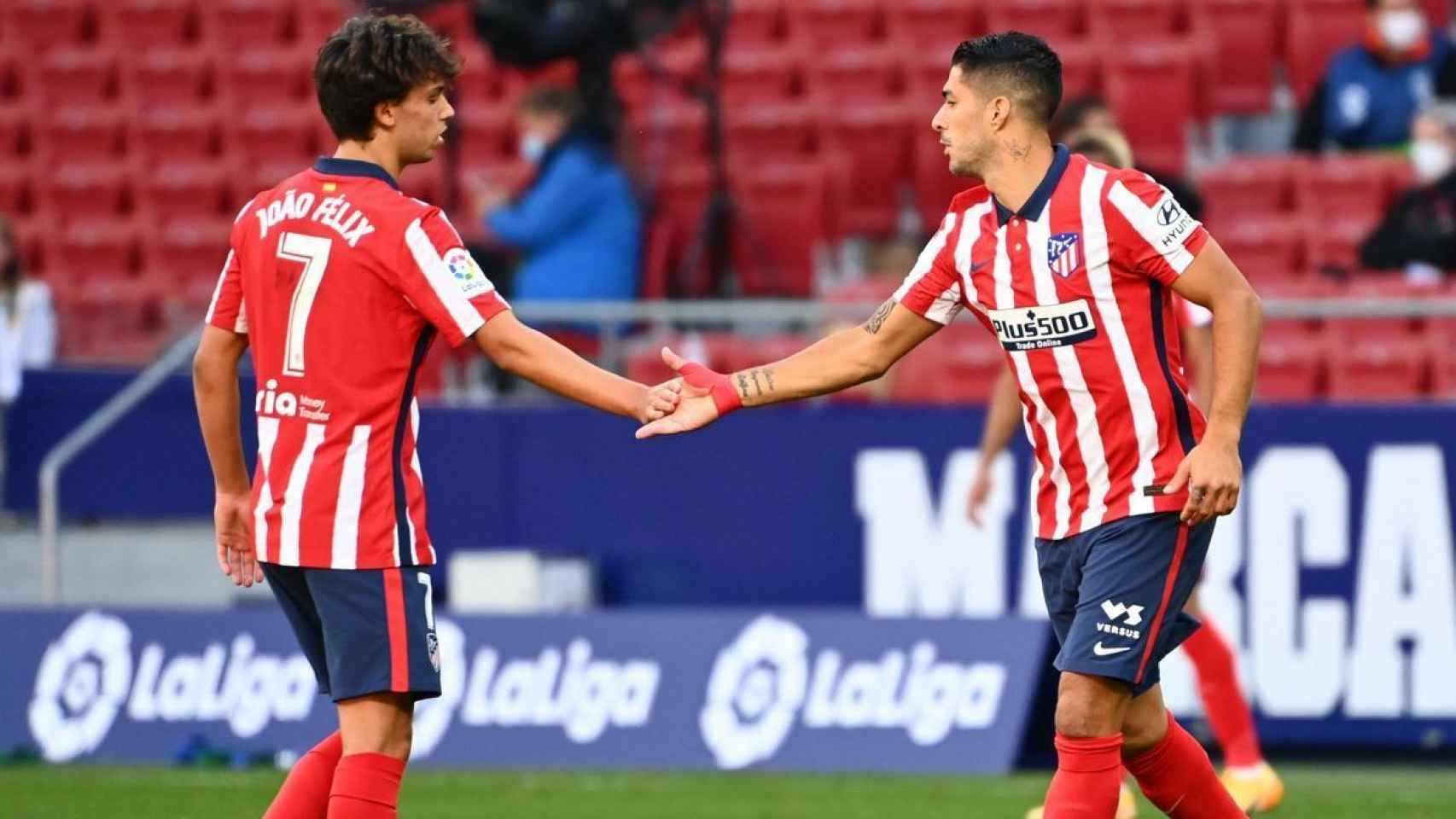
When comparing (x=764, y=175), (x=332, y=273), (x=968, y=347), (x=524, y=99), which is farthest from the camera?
(x=764, y=175)

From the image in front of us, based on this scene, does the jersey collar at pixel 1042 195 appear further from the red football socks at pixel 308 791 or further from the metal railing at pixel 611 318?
the metal railing at pixel 611 318

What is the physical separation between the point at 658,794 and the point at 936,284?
3.32m

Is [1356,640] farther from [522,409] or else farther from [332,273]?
[332,273]

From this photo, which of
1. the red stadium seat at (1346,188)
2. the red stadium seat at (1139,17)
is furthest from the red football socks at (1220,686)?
the red stadium seat at (1139,17)

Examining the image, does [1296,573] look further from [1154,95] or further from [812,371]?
[812,371]

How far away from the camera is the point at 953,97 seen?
582 cm

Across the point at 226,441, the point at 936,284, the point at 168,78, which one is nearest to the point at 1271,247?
the point at 936,284

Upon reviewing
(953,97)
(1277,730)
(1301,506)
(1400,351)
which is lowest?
(1277,730)

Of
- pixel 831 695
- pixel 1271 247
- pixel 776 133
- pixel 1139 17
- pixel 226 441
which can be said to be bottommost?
pixel 831 695

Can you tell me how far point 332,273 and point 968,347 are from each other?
545cm

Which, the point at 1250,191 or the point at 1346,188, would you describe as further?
the point at 1250,191

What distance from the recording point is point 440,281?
5238 mm

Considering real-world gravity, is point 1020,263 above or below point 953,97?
below

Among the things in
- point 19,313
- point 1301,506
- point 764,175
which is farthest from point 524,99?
point 1301,506
